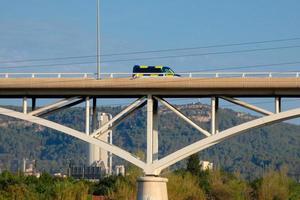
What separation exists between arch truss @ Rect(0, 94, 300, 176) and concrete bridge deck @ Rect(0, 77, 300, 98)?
0.58 meters

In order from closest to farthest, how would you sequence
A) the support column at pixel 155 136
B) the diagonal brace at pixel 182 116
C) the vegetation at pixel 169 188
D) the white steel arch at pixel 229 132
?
the white steel arch at pixel 229 132
the diagonal brace at pixel 182 116
the support column at pixel 155 136
the vegetation at pixel 169 188

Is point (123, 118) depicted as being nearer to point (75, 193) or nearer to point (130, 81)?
point (130, 81)

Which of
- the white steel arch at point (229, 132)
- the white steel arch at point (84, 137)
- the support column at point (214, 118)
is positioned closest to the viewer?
the white steel arch at point (229, 132)

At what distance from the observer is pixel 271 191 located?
137375 millimetres

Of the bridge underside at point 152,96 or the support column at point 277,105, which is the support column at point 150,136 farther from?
the support column at point 277,105

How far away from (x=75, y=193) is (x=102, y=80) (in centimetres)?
4194

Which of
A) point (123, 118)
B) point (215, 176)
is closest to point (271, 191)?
point (215, 176)

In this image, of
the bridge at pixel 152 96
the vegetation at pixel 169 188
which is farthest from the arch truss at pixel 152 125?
the vegetation at pixel 169 188

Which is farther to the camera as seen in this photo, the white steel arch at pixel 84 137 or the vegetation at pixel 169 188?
the vegetation at pixel 169 188

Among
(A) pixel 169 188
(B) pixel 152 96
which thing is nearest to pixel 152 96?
(B) pixel 152 96

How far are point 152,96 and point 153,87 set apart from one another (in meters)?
1.01

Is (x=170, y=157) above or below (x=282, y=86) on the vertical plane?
below

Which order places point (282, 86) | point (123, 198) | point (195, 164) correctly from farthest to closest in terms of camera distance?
point (195, 164) → point (123, 198) → point (282, 86)

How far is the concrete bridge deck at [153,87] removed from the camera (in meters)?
58.7
